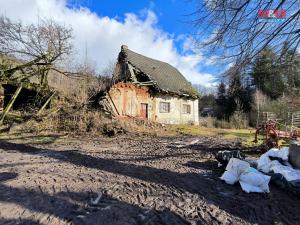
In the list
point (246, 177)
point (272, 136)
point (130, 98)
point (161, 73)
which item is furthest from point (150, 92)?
point (246, 177)

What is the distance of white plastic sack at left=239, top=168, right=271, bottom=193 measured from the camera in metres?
5.76

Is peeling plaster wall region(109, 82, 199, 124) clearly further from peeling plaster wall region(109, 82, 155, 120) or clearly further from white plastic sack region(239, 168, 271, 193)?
white plastic sack region(239, 168, 271, 193)

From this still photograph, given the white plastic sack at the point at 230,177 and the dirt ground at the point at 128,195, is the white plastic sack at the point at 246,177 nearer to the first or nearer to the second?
the white plastic sack at the point at 230,177

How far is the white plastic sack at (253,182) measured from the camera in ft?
18.9

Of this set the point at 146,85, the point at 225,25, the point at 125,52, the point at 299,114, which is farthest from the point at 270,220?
the point at 125,52

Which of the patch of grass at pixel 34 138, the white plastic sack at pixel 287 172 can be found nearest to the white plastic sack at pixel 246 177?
the white plastic sack at pixel 287 172

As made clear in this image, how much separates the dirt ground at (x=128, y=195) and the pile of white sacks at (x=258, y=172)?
0.57 feet

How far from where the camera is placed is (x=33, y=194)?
16.7 ft

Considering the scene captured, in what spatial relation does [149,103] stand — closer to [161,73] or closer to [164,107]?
[164,107]

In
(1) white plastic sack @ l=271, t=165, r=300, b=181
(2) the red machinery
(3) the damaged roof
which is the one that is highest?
(3) the damaged roof

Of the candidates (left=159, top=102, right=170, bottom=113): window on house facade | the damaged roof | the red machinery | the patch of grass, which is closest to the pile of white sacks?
the red machinery

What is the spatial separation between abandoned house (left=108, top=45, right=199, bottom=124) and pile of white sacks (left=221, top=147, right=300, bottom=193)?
43.6ft

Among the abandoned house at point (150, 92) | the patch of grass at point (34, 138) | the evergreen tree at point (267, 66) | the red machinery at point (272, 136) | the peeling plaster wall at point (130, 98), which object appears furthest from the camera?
the abandoned house at point (150, 92)

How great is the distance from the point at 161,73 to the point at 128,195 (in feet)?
76.6
